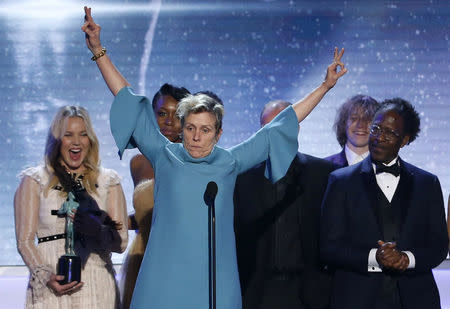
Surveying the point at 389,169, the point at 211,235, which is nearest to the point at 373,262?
the point at 389,169

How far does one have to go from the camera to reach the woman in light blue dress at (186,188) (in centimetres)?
316

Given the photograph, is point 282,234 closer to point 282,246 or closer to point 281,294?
point 282,246

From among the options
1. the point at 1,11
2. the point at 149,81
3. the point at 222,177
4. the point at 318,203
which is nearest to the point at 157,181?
the point at 222,177

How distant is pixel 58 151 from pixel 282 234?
118cm

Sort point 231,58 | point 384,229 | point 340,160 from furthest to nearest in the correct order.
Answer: point 231,58 < point 340,160 < point 384,229

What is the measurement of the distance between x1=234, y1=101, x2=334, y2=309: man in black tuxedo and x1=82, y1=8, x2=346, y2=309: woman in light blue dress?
0.75m

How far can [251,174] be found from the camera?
4.27m

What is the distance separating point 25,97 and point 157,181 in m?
3.50

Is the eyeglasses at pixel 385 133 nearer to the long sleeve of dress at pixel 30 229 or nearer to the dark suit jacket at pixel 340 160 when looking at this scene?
the dark suit jacket at pixel 340 160

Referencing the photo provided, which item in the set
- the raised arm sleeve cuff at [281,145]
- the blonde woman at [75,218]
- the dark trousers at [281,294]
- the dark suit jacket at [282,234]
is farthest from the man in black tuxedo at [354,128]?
the blonde woman at [75,218]

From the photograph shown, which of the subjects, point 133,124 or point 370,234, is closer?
point 133,124

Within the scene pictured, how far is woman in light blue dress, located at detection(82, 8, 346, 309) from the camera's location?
3.16 meters

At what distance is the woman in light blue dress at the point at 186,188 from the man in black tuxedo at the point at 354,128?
1378 millimetres

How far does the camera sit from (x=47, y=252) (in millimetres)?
3848
